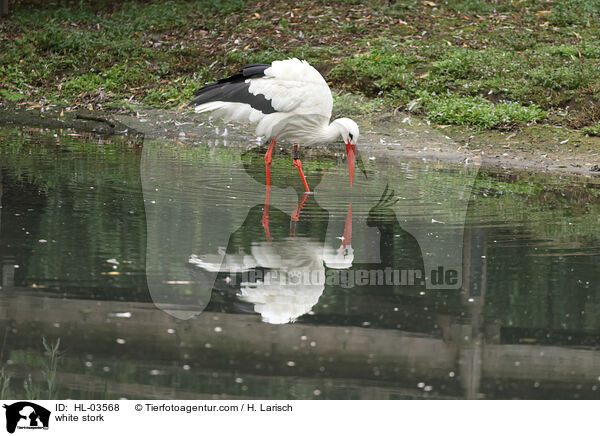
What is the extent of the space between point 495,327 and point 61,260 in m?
2.89

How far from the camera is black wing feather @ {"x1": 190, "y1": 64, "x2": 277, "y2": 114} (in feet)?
31.6

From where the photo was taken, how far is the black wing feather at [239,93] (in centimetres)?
962

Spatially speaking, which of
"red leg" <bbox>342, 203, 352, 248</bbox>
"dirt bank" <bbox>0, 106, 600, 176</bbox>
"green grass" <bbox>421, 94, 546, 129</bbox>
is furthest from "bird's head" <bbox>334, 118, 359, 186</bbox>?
"green grass" <bbox>421, 94, 546, 129</bbox>

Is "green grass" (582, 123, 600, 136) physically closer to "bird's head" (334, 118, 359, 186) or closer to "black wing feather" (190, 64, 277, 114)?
"bird's head" (334, 118, 359, 186)

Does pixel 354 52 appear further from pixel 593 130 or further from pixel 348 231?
pixel 348 231

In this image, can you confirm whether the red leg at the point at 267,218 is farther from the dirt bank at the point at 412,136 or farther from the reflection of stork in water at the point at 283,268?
the dirt bank at the point at 412,136

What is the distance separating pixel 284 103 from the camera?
948 centimetres

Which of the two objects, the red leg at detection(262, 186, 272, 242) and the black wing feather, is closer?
the red leg at detection(262, 186, 272, 242)

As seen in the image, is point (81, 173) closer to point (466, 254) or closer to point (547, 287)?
point (466, 254)
